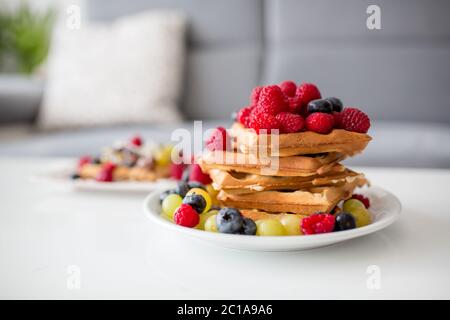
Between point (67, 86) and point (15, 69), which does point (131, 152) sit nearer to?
point (67, 86)

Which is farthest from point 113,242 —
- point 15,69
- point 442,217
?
point 15,69

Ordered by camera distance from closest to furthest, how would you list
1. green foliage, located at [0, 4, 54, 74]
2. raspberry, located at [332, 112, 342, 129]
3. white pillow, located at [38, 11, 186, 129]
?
A: raspberry, located at [332, 112, 342, 129]
white pillow, located at [38, 11, 186, 129]
green foliage, located at [0, 4, 54, 74]

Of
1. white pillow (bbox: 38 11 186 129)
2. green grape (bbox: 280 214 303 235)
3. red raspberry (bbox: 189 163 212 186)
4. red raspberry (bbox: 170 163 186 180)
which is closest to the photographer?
green grape (bbox: 280 214 303 235)

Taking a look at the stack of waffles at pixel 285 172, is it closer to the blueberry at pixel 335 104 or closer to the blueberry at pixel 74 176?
the blueberry at pixel 335 104

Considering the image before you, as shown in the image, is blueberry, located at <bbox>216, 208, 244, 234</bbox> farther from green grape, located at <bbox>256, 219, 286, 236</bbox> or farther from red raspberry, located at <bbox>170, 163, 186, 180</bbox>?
red raspberry, located at <bbox>170, 163, 186, 180</bbox>

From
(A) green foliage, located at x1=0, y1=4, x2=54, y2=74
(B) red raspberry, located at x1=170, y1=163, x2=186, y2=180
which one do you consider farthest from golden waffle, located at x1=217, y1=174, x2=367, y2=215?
(A) green foliage, located at x1=0, y1=4, x2=54, y2=74

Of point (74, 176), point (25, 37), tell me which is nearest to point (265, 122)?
point (74, 176)

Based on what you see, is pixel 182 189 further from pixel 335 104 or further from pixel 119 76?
pixel 119 76

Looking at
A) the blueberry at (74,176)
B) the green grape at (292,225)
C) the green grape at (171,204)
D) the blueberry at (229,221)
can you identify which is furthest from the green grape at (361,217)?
the blueberry at (74,176)
